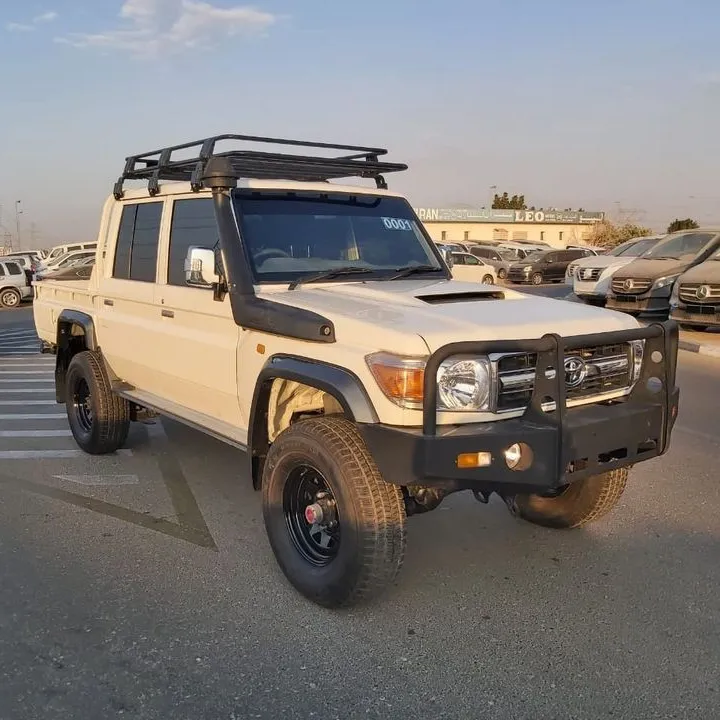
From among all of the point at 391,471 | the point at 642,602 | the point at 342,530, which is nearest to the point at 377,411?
the point at 391,471

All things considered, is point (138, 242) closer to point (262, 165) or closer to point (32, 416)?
point (262, 165)

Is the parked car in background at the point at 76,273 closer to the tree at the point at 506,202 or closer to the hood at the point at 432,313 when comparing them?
the hood at the point at 432,313

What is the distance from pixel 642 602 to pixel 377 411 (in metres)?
1.69

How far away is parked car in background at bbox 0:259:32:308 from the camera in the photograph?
25391 millimetres

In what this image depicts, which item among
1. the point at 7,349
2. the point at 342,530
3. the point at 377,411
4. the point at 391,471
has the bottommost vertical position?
the point at 7,349

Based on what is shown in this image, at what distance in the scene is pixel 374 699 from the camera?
3.02 metres

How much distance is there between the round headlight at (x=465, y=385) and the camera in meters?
3.44

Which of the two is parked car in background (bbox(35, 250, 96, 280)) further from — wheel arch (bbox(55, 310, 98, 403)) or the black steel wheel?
the black steel wheel

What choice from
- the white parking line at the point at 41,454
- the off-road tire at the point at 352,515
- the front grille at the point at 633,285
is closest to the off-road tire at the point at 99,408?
the white parking line at the point at 41,454

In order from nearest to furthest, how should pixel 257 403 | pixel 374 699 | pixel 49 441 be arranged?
pixel 374 699 → pixel 257 403 → pixel 49 441

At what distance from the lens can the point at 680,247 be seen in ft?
54.7

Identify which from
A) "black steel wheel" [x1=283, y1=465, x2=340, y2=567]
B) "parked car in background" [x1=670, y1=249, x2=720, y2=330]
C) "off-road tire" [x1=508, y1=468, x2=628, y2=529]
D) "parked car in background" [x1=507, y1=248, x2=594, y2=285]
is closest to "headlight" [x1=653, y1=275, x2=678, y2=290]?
"parked car in background" [x1=670, y1=249, x2=720, y2=330]

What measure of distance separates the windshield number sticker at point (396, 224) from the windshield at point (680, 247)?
12413mm

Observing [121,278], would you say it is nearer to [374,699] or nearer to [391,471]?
[391,471]
